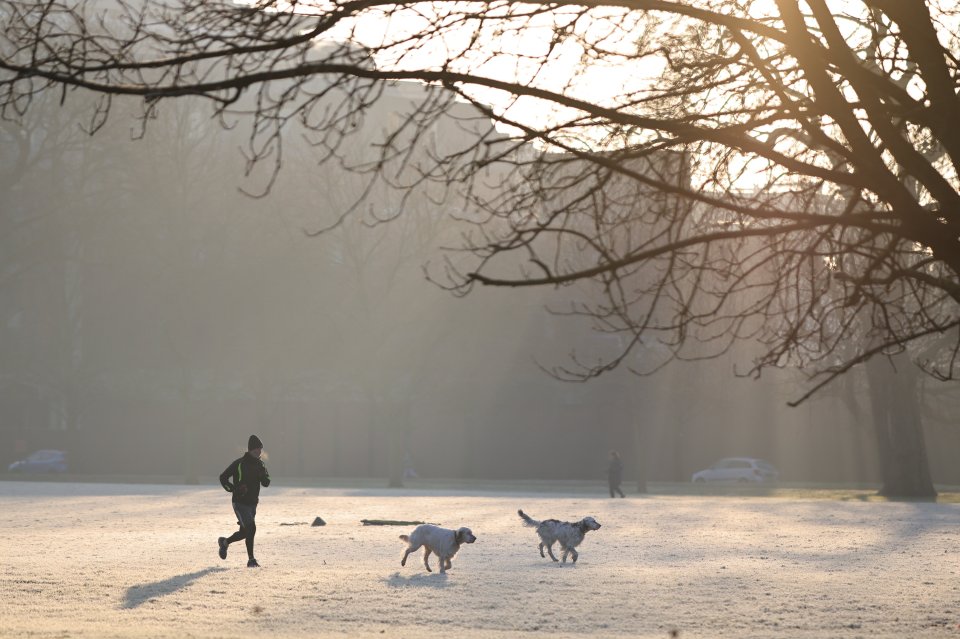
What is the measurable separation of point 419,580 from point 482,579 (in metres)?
0.80

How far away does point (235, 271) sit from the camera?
55.8 meters

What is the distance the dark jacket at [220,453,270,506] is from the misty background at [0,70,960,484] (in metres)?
34.1

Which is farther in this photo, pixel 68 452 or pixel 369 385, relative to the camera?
pixel 68 452

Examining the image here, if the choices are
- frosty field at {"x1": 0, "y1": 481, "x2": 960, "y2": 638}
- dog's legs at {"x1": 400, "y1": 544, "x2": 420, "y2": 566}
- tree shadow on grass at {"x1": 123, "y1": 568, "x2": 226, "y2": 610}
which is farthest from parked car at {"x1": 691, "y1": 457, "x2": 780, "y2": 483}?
tree shadow on grass at {"x1": 123, "y1": 568, "x2": 226, "y2": 610}

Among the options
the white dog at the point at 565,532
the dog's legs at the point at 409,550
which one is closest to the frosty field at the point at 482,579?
the dog's legs at the point at 409,550

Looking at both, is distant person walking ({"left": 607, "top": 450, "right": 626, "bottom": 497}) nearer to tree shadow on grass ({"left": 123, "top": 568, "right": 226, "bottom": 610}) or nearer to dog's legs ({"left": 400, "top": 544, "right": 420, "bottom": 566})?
dog's legs ({"left": 400, "top": 544, "right": 420, "bottom": 566})

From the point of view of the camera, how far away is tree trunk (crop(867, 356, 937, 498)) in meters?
41.9

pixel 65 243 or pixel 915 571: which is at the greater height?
pixel 65 243

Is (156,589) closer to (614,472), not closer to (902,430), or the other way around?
(614,472)

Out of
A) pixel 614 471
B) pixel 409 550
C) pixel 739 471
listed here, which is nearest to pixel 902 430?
pixel 614 471

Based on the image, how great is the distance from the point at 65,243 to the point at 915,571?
44.2m

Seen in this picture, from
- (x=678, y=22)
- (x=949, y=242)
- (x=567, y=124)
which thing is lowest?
→ (x=949, y=242)

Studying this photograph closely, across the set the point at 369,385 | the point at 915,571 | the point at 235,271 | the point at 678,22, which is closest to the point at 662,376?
the point at 369,385

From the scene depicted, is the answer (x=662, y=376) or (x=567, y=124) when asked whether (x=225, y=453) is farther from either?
(x=567, y=124)
